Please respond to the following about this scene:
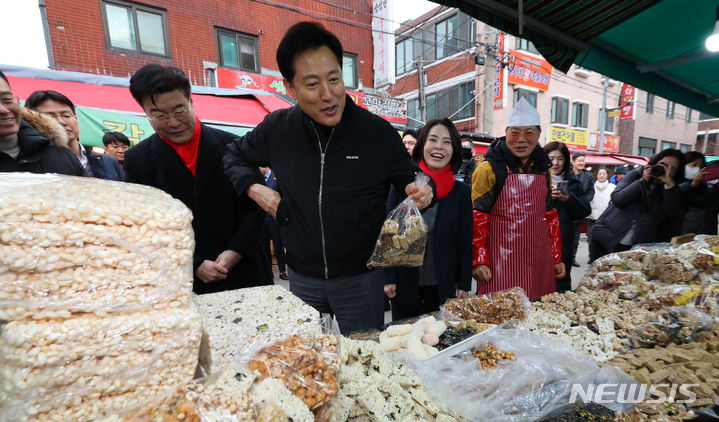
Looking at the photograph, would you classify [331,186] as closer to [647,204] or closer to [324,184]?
[324,184]

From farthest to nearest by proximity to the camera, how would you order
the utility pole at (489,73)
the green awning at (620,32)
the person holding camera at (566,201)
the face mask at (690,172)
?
the utility pole at (489,73)
the face mask at (690,172)
the person holding camera at (566,201)
the green awning at (620,32)

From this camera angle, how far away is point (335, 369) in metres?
0.81

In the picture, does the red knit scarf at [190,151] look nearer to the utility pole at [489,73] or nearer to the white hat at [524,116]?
the white hat at [524,116]

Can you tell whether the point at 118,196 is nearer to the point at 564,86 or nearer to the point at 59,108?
the point at 59,108

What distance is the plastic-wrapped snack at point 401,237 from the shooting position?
168 cm

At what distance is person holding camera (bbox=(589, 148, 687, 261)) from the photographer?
3.92 metres

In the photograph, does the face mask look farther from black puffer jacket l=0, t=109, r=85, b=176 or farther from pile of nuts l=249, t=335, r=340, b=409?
black puffer jacket l=0, t=109, r=85, b=176

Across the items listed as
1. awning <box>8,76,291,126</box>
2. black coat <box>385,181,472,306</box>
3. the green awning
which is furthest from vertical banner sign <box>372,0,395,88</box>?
black coat <box>385,181,472,306</box>

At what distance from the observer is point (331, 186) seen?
1.72 meters

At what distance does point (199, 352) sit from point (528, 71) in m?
18.1

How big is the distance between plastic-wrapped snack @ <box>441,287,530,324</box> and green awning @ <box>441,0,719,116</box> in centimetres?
206

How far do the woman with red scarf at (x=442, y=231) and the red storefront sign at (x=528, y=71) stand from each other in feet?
46.4

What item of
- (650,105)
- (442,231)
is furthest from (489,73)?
(650,105)

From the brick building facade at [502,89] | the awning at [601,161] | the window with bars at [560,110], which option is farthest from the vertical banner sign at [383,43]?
the awning at [601,161]
